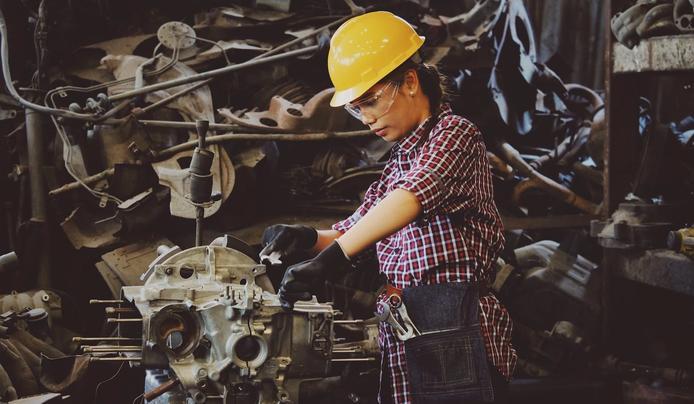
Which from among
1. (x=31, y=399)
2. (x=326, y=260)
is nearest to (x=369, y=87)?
(x=326, y=260)

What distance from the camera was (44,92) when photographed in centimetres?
409

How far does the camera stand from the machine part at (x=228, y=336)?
7.16 ft

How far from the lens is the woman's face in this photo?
2.25 m

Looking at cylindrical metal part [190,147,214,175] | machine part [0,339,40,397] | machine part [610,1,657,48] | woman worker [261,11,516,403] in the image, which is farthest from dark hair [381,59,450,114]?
machine part [0,339,40,397]

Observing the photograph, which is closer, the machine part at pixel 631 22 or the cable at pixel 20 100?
the machine part at pixel 631 22

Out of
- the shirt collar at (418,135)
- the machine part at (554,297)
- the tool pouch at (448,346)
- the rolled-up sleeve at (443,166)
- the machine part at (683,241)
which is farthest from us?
the machine part at (554,297)

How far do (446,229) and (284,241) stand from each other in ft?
1.64

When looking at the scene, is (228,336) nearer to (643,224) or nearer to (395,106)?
(395,106)

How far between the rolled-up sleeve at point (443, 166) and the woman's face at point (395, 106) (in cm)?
13

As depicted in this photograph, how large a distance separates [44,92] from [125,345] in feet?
7.40

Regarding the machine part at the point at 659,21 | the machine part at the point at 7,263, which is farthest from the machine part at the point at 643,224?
the machine part at the point at 7,263

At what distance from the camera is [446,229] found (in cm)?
215

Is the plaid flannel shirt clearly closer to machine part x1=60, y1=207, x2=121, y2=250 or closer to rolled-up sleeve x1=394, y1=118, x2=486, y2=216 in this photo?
rolled-up sleeve x1=394, y1=118, x2=486, y2=216

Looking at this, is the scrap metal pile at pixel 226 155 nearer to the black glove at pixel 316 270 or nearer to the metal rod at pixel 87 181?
the metal rod at pixel 87 181
